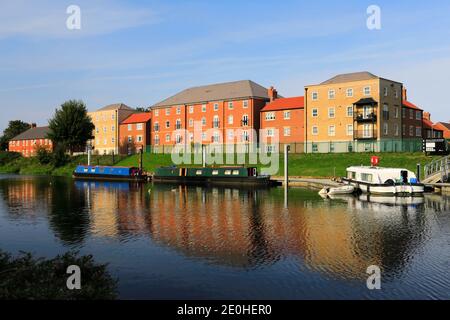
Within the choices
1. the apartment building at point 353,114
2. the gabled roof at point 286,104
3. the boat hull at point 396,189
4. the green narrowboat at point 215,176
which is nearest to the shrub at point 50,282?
the boat hull at point 396,189

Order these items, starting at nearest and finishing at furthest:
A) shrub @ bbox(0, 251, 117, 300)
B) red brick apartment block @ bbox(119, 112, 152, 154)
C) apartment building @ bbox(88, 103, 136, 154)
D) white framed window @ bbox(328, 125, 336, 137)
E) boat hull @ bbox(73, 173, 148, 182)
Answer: shrub @ bbox(0, 251, 117, 300)
boat hull @ bbox(73, 173, 148, 182)
white framed window @ bbox(328, 125, 336, 137)
red brick apartment block @ bbox(119, 112, 152, 154)
apartment building @ bbox(88, 103, 136, 154)

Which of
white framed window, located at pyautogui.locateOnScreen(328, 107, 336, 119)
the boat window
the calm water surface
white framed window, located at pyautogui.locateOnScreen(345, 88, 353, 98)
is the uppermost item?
white framed window, located at pyautogui.locateOnScreen(345, 88, 353, 98)

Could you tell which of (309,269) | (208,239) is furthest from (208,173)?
(309,269)

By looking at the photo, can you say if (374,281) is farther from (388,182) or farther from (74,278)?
(388,182)

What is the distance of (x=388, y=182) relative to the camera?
38.5 m

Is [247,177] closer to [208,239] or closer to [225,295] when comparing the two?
[208,239]

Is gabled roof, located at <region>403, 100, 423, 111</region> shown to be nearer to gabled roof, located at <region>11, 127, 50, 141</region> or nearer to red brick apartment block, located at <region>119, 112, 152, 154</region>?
red brick apartment block, located at <region>119, 112, 152, 154</region>

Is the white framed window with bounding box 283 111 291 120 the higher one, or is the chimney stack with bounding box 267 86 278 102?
the chimney stack with bounding box 267 86 278 102

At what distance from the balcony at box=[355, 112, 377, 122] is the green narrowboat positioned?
2001 centimetres

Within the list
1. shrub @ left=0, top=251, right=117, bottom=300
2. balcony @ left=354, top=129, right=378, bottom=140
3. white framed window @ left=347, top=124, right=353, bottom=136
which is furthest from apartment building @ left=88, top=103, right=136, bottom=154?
shrub @ left=0, top=251, right=117, bottom=300

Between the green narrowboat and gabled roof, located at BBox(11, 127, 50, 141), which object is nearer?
the green narrowboat

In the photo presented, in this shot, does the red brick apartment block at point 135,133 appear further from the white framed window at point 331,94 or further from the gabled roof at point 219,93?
the white framed window at point 331,94

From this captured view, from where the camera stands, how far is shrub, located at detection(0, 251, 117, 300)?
9031mm

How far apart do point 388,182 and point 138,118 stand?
67.1 metres
